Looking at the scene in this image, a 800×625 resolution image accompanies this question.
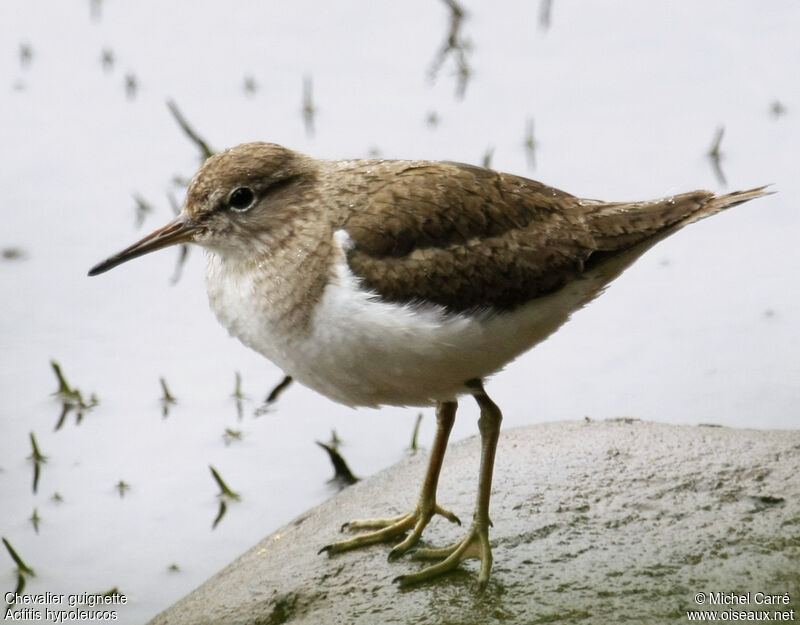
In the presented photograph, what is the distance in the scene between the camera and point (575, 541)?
5336 mm

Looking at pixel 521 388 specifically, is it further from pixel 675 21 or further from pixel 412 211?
pixel 675 21

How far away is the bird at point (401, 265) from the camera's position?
15.7 feet

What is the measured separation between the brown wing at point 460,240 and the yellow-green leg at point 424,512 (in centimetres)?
84

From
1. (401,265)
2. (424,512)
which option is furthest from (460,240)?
(424,512)

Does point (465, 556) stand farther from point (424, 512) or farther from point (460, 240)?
point (460, 240)

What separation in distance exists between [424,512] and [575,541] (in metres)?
0.73

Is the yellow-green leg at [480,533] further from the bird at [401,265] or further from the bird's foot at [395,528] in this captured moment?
the bird's foot at [395,528]

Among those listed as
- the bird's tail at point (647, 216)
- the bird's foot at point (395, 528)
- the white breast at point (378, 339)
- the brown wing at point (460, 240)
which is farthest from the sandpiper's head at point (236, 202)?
the bird's foot at point (395, 528)

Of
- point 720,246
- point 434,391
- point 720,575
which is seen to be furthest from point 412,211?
point 720,246

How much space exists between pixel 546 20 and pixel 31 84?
4.72m

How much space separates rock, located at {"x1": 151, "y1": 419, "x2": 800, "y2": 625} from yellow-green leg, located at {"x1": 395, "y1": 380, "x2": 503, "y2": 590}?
0.06 meters

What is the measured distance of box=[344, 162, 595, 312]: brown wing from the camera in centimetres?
488

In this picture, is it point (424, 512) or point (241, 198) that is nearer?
point (241, 198)

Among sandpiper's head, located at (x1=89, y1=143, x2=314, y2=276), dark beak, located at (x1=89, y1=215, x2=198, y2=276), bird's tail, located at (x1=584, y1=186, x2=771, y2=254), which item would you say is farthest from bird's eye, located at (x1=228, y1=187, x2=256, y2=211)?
bird's tail, located at (x1=584, y1=186, x2=771, y2=254)
